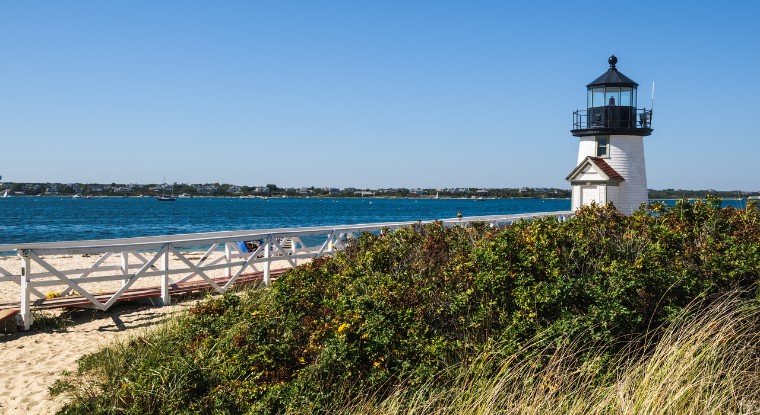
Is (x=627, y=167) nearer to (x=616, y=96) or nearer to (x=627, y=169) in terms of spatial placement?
(x=627, y=169)

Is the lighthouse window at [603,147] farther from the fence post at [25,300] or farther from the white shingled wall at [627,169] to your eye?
the fence post at [25,300]

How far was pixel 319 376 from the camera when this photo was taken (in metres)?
5.95

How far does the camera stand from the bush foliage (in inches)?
231

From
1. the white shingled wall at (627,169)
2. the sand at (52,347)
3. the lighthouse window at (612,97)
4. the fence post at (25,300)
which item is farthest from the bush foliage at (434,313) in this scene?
the lighthouse window at (612,97)

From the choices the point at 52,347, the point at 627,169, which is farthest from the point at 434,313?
the point at 627,169

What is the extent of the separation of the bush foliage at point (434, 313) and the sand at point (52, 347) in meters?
0.39

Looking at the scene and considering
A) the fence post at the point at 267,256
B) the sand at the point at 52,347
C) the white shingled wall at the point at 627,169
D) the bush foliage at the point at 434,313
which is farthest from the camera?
the white shingled wall at the point at 627,169

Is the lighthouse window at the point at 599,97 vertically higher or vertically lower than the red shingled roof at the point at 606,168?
higher

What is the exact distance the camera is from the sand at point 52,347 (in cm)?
730

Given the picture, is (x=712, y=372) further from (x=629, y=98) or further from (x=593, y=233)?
(x=629, y=98)

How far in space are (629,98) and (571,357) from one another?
68.2 feet

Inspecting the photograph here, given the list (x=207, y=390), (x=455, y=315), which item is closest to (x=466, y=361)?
(x=455, y=315)

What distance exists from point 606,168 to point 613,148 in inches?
32.9

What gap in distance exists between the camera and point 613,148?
23938 millimetres
